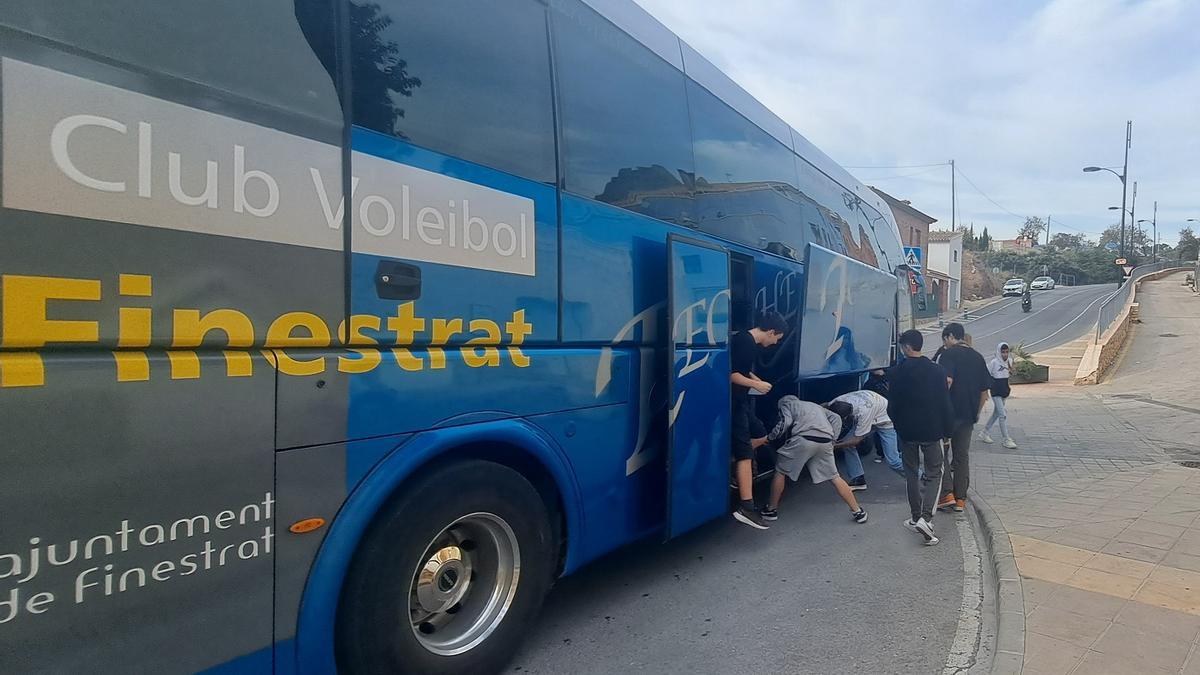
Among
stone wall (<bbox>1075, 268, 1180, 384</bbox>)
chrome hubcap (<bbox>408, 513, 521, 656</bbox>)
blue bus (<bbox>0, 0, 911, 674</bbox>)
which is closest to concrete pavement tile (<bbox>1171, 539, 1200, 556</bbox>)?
blue bus (<bbox>0, 0, 911, 674</bbox>)

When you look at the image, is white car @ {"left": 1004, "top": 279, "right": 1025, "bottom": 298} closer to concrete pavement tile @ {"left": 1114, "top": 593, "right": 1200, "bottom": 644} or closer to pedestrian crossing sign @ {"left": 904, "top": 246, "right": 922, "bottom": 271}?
pedestrian crossing sign @ {"left": 904, "top": 246, "right": 922, "bottom": 271}

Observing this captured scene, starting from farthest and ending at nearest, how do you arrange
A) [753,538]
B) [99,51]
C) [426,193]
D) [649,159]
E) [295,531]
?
1. [753,538]
2. [649,159]
3. [426,193]
4. [295,531]
5. [99,51]

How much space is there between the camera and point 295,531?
8.30ft

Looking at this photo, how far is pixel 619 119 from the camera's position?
14.5 ft

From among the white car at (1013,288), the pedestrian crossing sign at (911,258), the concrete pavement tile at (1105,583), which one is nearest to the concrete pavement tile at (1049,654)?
the concrete pavement tile at (1105,583)

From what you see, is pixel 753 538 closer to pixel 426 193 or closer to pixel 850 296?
pixel 850 296

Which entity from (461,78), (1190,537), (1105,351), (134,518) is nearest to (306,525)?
(134,518)

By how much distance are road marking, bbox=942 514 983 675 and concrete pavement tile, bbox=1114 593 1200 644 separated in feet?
2.56

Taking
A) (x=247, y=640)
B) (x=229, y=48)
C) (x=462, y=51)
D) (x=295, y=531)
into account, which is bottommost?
(x=247, y=640)

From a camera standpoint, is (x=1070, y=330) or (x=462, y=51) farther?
(x=1070, y=330)

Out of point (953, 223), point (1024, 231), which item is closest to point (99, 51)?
point (953, 223)

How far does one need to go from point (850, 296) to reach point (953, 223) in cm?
6831

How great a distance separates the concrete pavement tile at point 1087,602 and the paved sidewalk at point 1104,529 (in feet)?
0.04

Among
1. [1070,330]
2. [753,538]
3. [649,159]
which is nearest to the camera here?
[649,159]
